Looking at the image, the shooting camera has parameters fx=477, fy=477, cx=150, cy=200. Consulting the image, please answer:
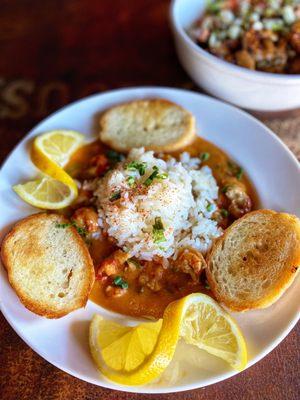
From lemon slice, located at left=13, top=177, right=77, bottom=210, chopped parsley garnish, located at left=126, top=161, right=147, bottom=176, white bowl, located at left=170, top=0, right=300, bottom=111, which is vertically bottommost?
lemon slice, located at left=13, top=177, right=77, bottom=210

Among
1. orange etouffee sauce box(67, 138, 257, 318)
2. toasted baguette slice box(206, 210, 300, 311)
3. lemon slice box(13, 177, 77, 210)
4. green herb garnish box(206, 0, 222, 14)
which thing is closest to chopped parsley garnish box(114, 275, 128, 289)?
orange etouffee sauce box(67, 138, 257, 318)

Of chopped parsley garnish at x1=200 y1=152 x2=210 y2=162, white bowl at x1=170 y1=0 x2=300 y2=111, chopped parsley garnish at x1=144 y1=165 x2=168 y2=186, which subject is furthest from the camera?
chopped parsley garnish at x1=200 y1=152 x2=210 y2=162

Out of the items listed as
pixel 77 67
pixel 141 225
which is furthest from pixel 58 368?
pixel 77 67

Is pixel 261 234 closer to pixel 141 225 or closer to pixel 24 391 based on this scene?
pixel 141 225

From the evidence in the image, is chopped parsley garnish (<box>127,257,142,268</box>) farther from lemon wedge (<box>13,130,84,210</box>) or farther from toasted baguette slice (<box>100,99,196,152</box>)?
toasted baguette slice (<box>100,99,196,152</box>)

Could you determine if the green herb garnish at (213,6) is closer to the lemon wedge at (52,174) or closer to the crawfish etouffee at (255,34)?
the crawfish etouffee at (255,34)

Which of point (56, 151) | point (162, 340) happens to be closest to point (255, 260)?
point (162, 340)
